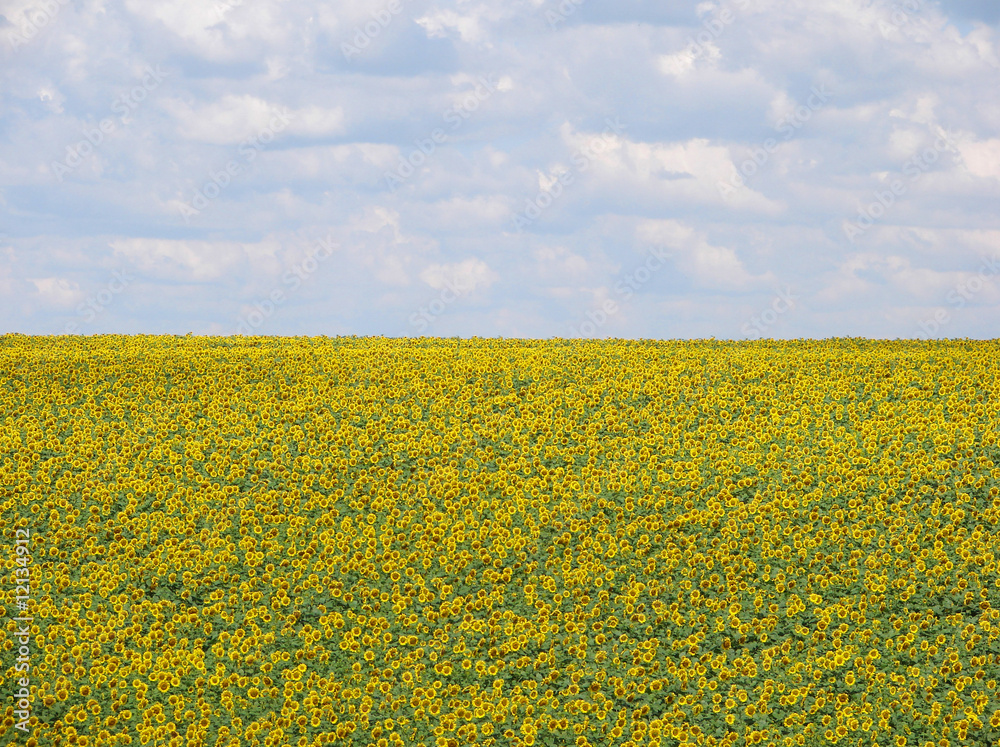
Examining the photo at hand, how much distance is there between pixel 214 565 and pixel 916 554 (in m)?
8.59

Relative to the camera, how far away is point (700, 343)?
21719 mm

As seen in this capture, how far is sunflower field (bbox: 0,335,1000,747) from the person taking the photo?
9328 millimetres

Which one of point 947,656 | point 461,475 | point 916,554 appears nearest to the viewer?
point 947,656

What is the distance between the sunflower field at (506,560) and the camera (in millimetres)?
9328

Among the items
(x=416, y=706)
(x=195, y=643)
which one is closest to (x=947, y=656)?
(x=416, y=706)

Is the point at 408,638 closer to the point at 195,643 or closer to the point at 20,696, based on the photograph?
the point at 195,643

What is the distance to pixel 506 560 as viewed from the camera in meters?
11.3

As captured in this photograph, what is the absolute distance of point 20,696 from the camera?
375 inches

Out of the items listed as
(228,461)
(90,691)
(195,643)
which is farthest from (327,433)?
(90,691)

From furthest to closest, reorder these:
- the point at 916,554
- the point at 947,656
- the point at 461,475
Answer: the point at 461,475 < the point at 916,554 < the point at 947,656

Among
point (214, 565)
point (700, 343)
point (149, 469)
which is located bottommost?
point (214, 565)

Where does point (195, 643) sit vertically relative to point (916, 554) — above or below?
below

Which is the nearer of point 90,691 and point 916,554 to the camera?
point 90,691

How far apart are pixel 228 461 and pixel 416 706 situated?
5.72 m
